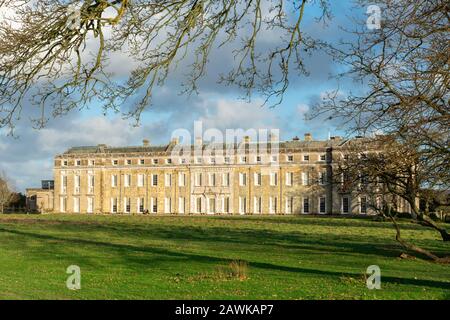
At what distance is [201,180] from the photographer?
80375 millimetres

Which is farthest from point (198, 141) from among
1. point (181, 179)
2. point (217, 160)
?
point (181, 179)

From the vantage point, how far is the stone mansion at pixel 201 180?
251ft

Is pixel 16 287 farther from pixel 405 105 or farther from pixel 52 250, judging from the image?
pixel 52 250

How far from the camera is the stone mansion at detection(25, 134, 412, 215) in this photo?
251 ft

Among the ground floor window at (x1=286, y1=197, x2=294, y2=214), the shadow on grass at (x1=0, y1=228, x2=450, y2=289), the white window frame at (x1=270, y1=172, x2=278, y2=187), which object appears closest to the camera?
the shadow on grass at (x1=0, y1=228, x2=450, y2=289)

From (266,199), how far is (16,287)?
217ft

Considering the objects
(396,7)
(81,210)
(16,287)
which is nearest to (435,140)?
(396,7)

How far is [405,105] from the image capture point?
1048 centimetres

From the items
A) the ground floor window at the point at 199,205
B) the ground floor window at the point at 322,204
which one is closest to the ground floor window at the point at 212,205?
the ground floor window at the point at 199,205

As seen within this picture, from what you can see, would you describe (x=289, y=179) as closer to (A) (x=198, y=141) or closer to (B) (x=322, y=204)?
(B) (x=322, y=204)

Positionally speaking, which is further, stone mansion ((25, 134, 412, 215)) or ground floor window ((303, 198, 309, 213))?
ground floor window ((303, 198, 309, 213))

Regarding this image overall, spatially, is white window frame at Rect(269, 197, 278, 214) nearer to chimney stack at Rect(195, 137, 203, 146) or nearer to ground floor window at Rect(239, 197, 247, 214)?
ground floor window at Rect(239, 197, 247, 214)

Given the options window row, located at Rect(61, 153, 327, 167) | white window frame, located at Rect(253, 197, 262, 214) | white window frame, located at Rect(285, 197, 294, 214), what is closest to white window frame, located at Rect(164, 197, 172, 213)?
window row, located at Rect(61, 153, 327, 167)

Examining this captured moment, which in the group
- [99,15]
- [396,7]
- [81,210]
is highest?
[396,7]
